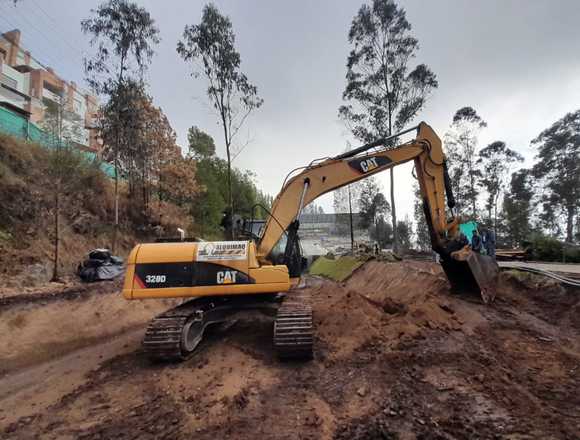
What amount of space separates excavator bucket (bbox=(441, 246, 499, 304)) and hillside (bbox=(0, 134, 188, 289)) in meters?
11.1

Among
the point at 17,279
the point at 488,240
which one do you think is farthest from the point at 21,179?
the point at 488,240

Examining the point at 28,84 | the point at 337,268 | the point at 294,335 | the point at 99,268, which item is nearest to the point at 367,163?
the point at 294,335

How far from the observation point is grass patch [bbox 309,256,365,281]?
43.1ft

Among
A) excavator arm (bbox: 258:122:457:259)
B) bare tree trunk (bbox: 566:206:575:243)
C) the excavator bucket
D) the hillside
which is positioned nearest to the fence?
the hillside

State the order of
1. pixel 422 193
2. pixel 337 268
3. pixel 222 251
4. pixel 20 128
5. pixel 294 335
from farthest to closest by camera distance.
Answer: pixel 20 128
pixel 337 268
pixel 422 193
pixel 222 251
pixel 294 335

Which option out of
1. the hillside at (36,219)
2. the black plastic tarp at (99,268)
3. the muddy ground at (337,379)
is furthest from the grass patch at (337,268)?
the hillside at (36,219)

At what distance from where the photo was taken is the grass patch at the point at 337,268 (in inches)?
517

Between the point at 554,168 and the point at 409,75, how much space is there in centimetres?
1968

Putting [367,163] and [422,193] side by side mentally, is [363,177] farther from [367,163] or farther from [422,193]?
[422,193]

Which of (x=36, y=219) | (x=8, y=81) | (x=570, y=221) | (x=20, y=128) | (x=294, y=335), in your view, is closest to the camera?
(x=294, y=335)

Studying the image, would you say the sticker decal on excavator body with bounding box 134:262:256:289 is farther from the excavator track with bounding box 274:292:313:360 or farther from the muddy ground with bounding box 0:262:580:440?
the muddy ground with bounding box 0:262:580:440

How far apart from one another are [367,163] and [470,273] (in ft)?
10.6

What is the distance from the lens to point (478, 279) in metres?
6.78

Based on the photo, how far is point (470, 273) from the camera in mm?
6730
